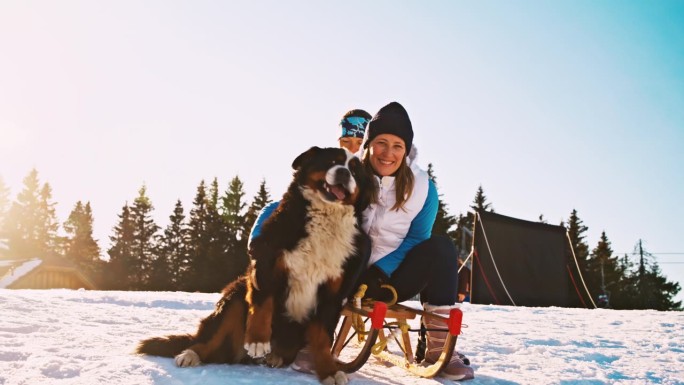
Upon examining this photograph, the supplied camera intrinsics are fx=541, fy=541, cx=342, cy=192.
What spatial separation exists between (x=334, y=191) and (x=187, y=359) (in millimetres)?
1101

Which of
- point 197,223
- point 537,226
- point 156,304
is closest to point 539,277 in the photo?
point 537,226

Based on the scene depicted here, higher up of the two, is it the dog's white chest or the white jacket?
the white jacket

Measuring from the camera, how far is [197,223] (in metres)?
41.6

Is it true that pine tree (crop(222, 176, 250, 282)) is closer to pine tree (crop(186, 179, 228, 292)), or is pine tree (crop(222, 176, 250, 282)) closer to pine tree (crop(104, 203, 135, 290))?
pine tree (crop(186, 179, 228, 292))

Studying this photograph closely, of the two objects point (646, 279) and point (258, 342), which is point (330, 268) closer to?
point (258, 342)

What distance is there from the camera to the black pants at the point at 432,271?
3078 millimetres

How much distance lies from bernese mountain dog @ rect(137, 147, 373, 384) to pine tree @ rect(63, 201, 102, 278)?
47282 millimetres

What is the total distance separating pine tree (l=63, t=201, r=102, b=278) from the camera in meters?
48.0

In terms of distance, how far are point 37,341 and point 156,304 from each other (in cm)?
381

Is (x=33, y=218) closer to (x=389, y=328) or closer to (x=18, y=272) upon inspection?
(x=18, y=272)

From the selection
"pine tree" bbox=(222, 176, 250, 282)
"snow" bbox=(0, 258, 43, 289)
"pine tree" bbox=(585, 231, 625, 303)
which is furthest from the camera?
"pine tree" bbox=(585, 231, 625, 303)

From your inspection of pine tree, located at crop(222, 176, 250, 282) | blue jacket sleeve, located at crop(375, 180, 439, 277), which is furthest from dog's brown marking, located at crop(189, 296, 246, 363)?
pine tree, located at crop(222, 176, 250, 282)

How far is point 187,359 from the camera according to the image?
103 inches

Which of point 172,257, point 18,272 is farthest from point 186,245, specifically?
point 18,272
